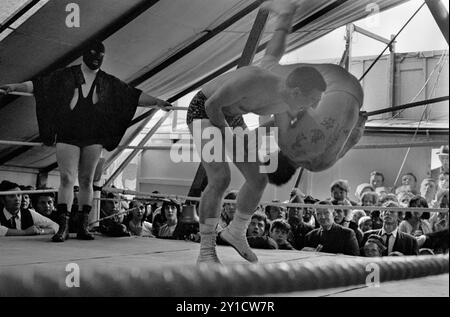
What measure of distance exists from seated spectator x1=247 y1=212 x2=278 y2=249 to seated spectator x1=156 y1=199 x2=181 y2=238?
18.3 inches

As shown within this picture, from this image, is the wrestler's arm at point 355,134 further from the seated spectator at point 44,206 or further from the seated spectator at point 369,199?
the seated spectator at point 44,206

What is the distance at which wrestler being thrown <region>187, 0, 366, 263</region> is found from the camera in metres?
1.31

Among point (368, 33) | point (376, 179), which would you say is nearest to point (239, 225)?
point (376, 179)

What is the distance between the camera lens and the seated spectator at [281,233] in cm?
214

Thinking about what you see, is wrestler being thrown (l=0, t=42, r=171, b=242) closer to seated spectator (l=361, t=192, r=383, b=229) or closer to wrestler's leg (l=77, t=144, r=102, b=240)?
wrestler's leg (l=77, t=144, r=102, b=240)

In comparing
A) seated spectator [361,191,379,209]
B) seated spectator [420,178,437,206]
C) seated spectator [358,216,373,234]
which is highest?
seated spectator [420,178,437,206]

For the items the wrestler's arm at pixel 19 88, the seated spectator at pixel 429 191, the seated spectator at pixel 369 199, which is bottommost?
the seated spectator at pixel 369 199

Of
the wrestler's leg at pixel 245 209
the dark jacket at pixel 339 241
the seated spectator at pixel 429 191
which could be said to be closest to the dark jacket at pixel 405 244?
the dark jacket at pixel 339 241

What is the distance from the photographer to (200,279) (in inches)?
20.5

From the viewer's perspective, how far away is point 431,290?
120 centimetres

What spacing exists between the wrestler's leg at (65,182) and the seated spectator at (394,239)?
45.2 inches

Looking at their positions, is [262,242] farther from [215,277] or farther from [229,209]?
[215,277]

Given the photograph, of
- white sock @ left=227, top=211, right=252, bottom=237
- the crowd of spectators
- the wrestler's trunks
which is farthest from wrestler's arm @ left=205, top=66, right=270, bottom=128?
the crowd of spectators
